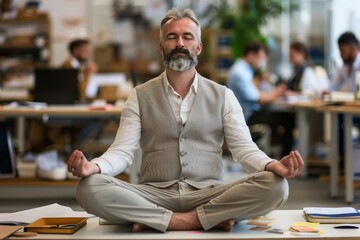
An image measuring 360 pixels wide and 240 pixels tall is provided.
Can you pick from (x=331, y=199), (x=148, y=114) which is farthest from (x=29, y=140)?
(x=148, y=114)

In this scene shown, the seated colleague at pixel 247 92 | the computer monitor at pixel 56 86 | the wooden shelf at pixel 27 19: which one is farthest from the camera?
the wooden shelf at pixel 27 19

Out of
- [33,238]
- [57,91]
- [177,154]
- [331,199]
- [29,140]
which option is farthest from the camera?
[29,140]

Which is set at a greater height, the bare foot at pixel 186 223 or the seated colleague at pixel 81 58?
the seated colleague at pixel 81 58

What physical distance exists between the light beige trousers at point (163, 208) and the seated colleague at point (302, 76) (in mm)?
5144

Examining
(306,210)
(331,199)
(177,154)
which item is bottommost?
(331,199)

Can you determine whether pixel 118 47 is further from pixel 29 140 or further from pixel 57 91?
pixel 57 91

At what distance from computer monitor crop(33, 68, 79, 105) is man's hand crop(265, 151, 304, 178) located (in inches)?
157

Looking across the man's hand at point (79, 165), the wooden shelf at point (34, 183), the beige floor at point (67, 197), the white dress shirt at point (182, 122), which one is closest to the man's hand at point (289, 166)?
the white dress shirt at point (182, 122)

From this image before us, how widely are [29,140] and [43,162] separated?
3.71 meters

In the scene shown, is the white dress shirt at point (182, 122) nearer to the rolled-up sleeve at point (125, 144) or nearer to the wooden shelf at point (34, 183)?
the rolled-up sleeve at point (125, 144)

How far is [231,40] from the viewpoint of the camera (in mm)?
11000

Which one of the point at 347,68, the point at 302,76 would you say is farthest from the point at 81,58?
the point at 347,68

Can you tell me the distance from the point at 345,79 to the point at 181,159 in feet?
14.2

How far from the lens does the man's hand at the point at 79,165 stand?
9.75 feet
